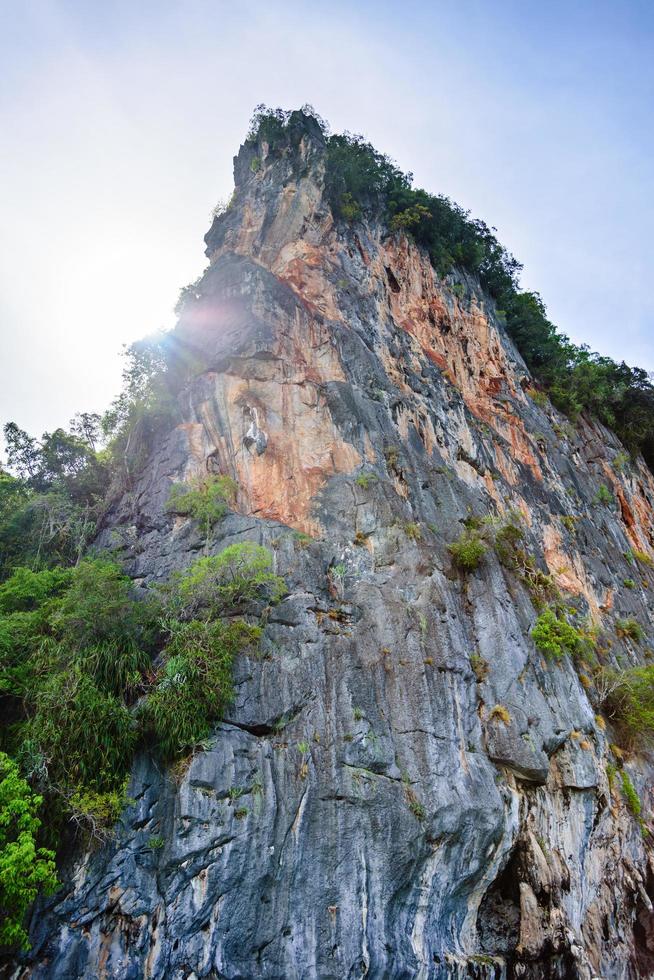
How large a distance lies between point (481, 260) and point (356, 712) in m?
27.6

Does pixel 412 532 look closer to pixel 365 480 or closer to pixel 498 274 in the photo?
pixel 365 480

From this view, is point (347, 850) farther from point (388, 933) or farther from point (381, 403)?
point (381, 403)

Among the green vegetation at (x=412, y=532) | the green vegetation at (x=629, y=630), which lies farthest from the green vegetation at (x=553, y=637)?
the green vegetation at (x=629, y=630)

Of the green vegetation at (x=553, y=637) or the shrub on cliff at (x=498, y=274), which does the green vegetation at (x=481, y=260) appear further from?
the green vegetation at (x=553, y=637)

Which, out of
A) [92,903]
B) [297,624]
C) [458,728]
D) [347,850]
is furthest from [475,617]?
[92,903]

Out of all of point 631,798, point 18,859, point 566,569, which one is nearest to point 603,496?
point 566,569

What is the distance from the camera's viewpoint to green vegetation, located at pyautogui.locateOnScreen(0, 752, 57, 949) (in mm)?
8555

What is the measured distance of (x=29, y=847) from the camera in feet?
28.9

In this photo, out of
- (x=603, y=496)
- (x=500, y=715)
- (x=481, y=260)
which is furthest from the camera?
(x=481, y=260)

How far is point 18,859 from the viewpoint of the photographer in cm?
870

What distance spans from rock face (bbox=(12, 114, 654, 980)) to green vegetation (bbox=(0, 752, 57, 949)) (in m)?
0.88

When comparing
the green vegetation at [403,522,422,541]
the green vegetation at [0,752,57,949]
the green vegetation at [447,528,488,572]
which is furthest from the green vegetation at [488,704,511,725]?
the green vegetation at [0,752,57,949]

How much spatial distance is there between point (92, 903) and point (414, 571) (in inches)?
375

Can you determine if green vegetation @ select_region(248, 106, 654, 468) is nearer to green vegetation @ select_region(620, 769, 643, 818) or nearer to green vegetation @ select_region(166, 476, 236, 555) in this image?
green vegetation @ select_region(166, 476, 236, 555)
